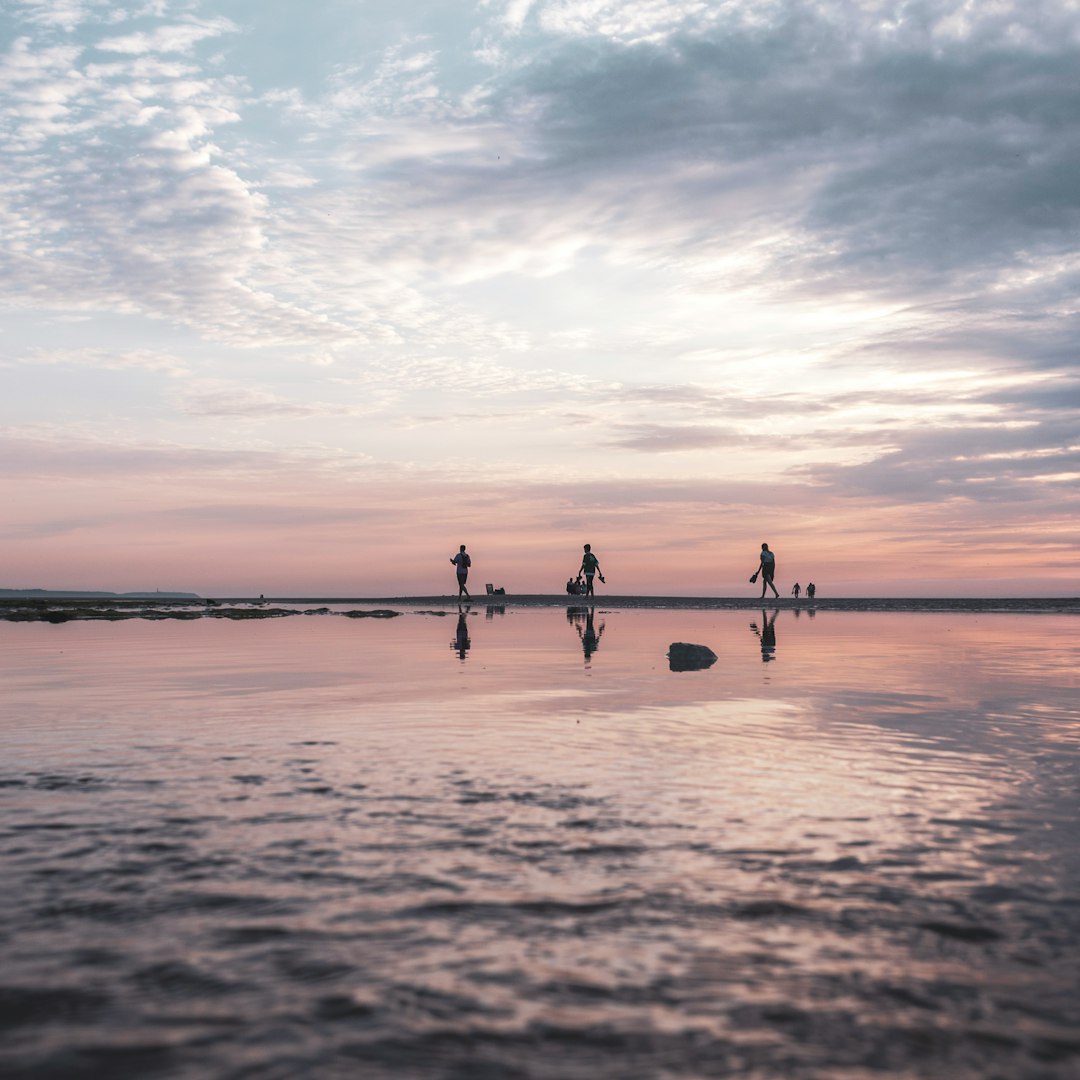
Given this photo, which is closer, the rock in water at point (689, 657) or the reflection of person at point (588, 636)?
the rock in water at point (689, 657)

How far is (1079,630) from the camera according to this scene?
2973 cm

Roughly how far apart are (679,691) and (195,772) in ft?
22.3

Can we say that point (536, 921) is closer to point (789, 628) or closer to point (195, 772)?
point (195, 772)

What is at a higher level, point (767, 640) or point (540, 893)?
point (767, 640)

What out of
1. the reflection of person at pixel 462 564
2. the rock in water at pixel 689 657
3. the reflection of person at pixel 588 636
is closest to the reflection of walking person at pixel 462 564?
the reflection of person at pixel 462 564

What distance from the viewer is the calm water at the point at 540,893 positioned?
3377mm

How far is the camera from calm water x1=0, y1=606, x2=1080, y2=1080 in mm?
3377

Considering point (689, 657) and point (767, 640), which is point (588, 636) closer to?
point (767, 640)

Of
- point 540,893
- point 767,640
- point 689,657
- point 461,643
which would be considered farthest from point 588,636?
point 540,893

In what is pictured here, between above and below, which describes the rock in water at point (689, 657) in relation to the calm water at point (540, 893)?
above

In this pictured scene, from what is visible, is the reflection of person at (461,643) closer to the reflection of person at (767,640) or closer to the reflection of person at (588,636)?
the reflection of person at (588,636)

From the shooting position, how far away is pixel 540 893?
189 inches

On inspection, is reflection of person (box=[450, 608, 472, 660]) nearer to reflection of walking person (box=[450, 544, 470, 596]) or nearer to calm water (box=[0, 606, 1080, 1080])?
calm water (box=[0, 606, 1080, 1080])

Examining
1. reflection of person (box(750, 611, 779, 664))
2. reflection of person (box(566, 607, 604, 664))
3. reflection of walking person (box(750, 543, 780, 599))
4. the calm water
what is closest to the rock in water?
reflection of person (box(750, 611, 779, 664))
